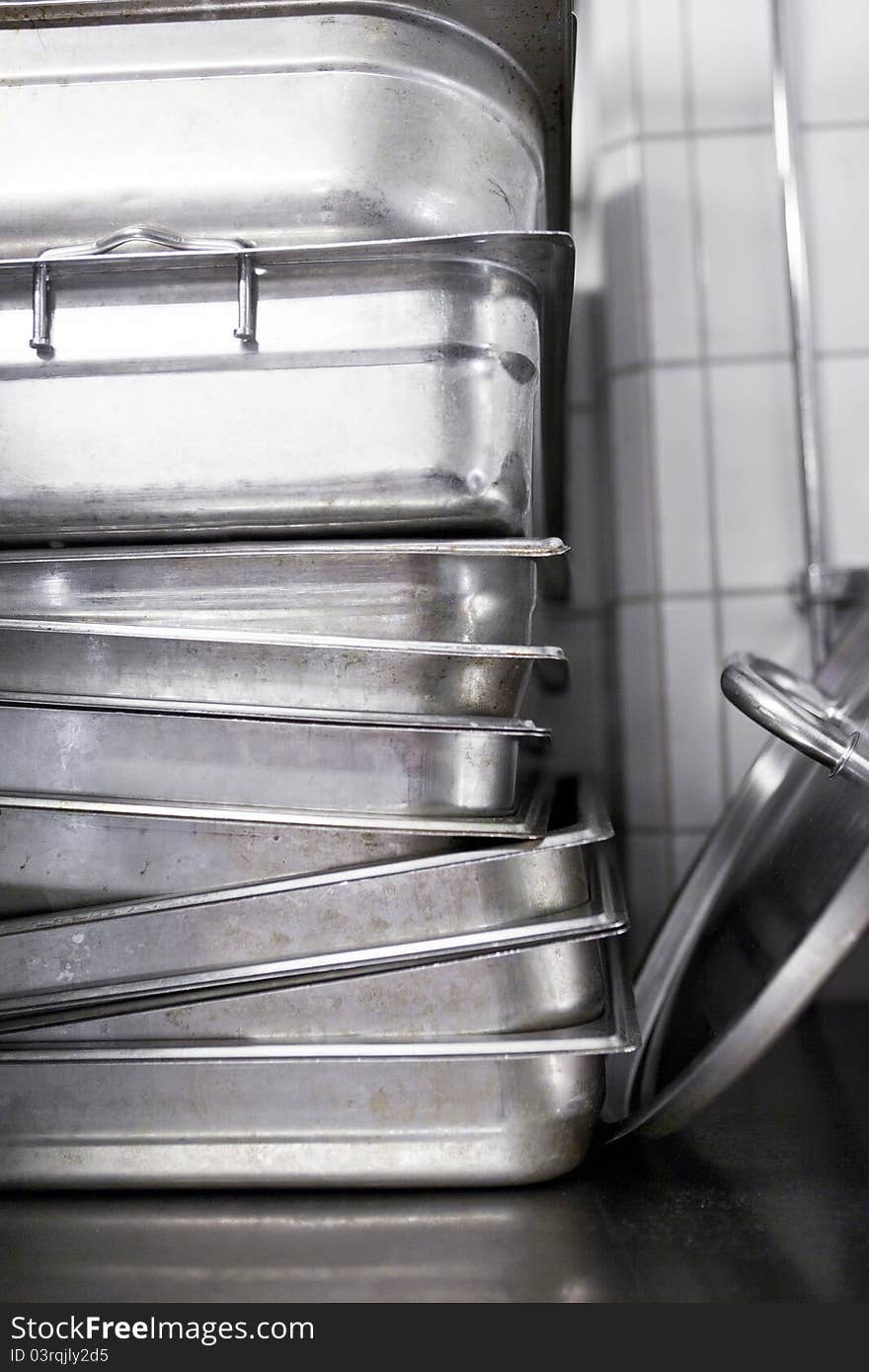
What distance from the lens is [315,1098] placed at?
629mm

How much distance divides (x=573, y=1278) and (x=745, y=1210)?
0.41 ft

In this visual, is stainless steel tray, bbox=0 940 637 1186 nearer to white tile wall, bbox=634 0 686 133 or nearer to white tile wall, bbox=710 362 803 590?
white tile wall, bbox=710 362 803 590

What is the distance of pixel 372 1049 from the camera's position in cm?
62

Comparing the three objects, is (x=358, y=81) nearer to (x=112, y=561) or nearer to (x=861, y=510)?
(x=112, y=561)

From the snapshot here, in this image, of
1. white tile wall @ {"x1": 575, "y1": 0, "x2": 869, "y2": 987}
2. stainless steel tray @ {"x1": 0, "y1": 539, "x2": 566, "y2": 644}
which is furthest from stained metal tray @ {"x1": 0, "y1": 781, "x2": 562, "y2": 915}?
white tile wall @ {"x1": 575, "y1": 0, "x2": 869, "y2": 987}

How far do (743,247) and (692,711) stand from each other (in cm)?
47

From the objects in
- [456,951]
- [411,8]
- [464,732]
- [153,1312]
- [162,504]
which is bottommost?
[153,1312]

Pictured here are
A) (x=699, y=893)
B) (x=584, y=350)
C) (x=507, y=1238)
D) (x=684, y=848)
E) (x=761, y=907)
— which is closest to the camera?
(x=507, y=1238)

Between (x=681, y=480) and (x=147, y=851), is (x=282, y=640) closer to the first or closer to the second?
(x=147, y=851)

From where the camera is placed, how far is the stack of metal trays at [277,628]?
610 mm

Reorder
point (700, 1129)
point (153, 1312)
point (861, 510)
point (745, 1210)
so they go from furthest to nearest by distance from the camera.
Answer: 1. point (861, 510)
2. point (700, 1129)
3. point (745, 1210)
4. point (153, 1312)

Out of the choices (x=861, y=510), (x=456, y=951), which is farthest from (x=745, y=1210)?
(x=861, y=510)

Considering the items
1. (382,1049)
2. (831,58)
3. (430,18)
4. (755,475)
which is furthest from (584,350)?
(382,1049)

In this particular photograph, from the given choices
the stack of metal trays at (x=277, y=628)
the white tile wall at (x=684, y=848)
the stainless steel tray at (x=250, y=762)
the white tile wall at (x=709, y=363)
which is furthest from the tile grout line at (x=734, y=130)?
the stainless steel tray at (x=250, y=762)
